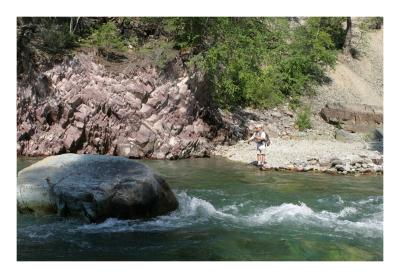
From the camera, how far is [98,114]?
15.5 meters

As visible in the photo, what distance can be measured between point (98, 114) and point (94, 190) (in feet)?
25.6

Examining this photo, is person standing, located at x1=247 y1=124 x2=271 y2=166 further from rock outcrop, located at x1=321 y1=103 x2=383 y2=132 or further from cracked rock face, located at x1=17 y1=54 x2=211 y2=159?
rock outcrop, located at x1=321 y1=103 x2=383 y2=132

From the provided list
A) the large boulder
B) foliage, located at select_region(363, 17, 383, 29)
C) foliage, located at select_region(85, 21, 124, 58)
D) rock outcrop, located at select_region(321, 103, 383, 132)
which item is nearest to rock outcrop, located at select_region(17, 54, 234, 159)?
foliage, located at select_region(85, 21, 124, 58)

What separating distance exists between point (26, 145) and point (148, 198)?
810cm

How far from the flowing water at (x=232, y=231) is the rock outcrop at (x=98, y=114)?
15.9 ft

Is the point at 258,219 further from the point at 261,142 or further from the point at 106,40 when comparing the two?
the point at 106,40

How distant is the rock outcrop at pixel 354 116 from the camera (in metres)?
21.8

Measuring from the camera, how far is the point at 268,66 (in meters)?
21.4

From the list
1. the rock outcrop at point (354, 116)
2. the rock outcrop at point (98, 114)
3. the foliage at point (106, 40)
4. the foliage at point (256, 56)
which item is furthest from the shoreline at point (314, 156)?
the foliage at point (106, 40)

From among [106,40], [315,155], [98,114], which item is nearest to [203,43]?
[106,40]

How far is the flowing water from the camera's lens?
22.1ft

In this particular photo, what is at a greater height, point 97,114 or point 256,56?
point 256,56

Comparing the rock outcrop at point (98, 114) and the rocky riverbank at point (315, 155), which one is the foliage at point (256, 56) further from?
the rocky riverbank at point (315, 155)
